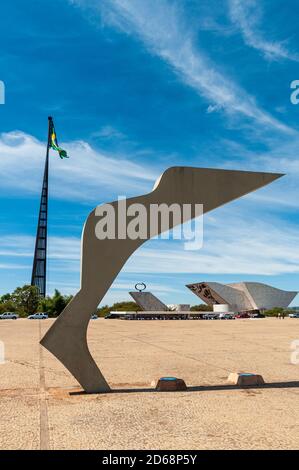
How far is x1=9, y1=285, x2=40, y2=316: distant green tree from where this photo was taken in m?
58.4

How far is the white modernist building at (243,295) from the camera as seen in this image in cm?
7281

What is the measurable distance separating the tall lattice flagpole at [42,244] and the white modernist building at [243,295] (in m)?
25.2

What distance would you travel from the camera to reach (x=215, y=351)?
43.8 feet

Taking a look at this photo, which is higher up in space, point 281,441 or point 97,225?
point 97,225

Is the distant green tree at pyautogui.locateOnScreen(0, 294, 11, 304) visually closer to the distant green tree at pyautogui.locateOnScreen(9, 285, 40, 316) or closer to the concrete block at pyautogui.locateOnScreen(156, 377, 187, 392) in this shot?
the distant green tree at pyautogui.locateOnScreen(9, 285, 40, 316)

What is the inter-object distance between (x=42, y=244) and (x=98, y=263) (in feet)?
205

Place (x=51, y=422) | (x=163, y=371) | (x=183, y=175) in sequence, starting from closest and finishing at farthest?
1. (x=51, y=422)
2. (x=183, y=175)
3. (x=163, y=371)

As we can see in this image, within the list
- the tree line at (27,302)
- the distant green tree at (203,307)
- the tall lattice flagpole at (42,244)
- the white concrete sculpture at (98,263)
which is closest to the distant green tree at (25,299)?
the tree line at (27,302)

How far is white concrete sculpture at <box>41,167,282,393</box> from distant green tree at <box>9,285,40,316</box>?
176 feet

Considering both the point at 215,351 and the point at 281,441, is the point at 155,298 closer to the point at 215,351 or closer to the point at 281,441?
the point at 215,351

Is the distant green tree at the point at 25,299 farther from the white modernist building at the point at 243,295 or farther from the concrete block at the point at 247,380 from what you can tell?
the concrete block at the point at 247,380

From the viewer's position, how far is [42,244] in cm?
6781
